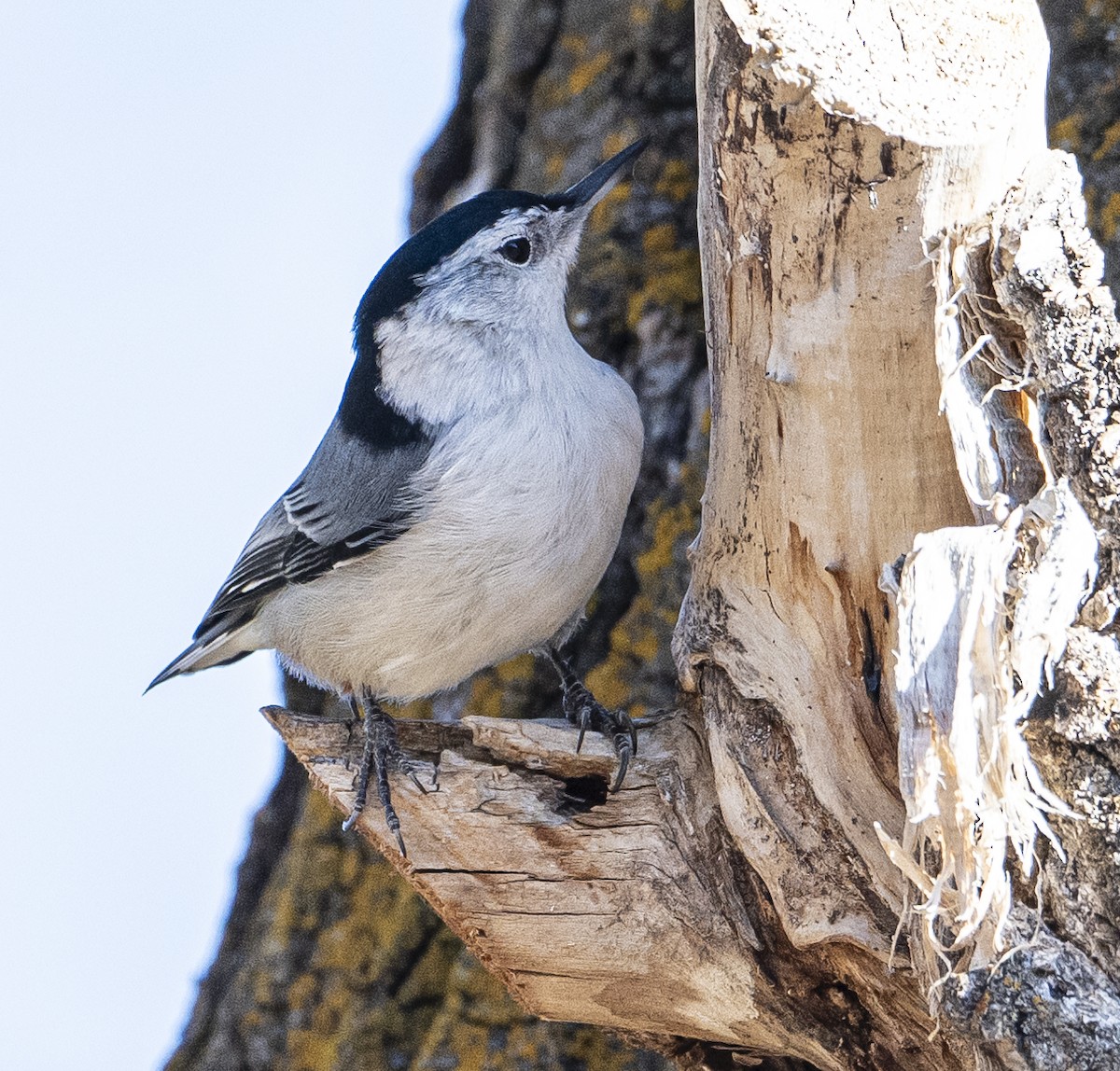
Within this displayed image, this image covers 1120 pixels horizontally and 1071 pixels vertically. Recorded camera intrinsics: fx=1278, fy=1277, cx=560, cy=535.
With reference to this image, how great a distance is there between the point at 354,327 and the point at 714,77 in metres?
1.02

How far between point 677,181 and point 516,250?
486 mm

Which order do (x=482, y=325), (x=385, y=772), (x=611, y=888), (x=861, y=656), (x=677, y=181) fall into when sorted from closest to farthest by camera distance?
(x=861, y=656)
(x=611, y=888)
(x=385, y=772)
(x=482, y=325)
(x=677, y=181)

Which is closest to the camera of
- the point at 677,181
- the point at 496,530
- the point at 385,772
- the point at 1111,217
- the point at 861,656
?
the point at 861,656

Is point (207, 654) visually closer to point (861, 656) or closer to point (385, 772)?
point (385, 772)

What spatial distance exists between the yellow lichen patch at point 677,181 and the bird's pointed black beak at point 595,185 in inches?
12.0

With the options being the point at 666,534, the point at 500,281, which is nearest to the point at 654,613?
the point at 666,534

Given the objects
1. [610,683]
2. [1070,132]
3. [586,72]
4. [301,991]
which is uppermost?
[586,72]

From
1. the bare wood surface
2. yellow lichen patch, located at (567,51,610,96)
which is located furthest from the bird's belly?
yellow lichen patch, located at (567,51,610,96)

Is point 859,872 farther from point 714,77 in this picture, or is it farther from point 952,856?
point 714,77

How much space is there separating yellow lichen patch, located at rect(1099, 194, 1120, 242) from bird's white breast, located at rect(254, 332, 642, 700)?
0.79 metres

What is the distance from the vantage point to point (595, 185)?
86.3 inches

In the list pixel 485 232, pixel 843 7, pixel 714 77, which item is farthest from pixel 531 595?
pixel 843 7

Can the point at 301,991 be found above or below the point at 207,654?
below

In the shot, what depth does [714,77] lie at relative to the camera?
1.43m
